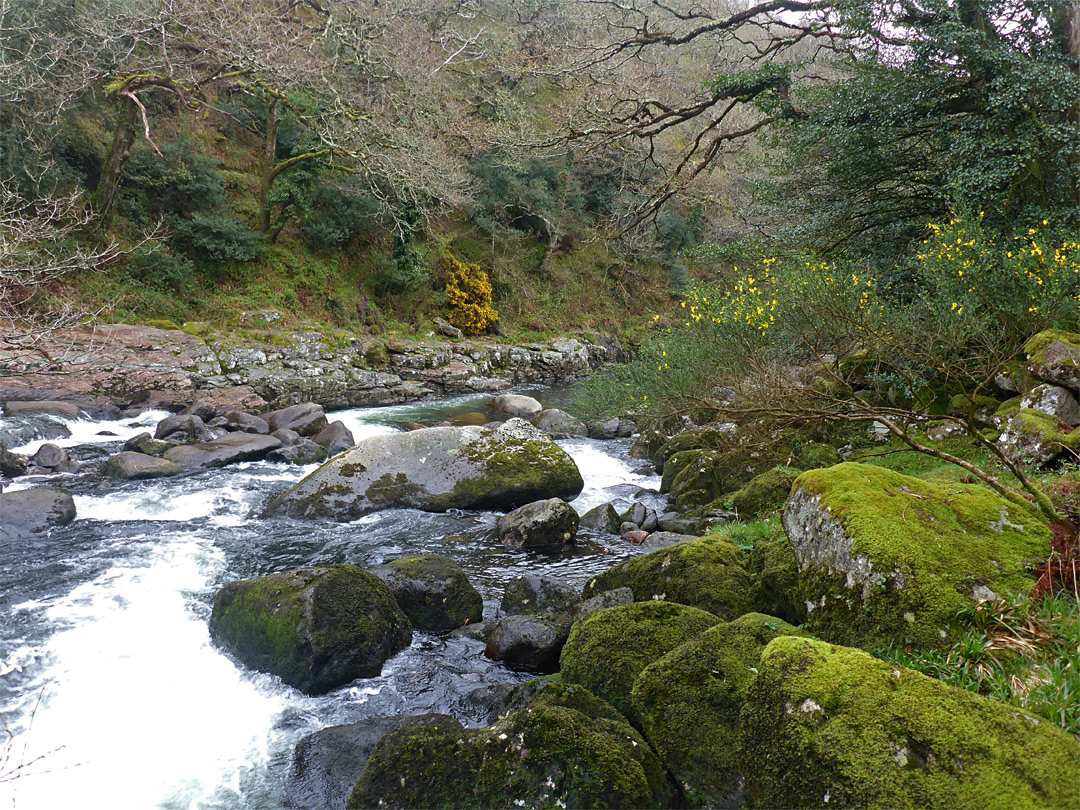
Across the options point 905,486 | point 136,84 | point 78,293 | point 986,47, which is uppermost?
point 136,84

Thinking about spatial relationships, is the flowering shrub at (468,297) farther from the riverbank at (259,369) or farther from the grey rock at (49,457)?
the grey rock at (49,457)

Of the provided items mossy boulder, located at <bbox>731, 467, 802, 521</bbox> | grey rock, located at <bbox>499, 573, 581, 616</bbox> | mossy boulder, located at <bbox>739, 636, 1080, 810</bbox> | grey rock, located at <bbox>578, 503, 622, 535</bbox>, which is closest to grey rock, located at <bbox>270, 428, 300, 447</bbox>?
grey rock, located at <bbox>578, 503, 622, 535</bbox>

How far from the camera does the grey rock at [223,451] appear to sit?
11.6 m

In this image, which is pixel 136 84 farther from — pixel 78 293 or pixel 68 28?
pixel 78 293

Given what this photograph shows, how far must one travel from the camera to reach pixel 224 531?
28.1 feet

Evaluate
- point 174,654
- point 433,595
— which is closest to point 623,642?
point 433,595

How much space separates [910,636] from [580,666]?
2095 mm

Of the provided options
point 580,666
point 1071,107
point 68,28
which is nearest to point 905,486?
point 580,666

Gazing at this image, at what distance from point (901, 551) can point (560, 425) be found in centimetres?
1244

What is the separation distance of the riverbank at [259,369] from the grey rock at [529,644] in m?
10.4

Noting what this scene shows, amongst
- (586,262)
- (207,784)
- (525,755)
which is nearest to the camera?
(525,755)

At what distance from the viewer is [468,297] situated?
2802cm

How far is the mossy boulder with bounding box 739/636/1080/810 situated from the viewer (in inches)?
90.8

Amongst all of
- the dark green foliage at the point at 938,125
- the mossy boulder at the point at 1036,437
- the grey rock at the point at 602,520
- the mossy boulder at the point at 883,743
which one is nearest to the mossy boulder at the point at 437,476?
the grey rock at the point at 602,520
